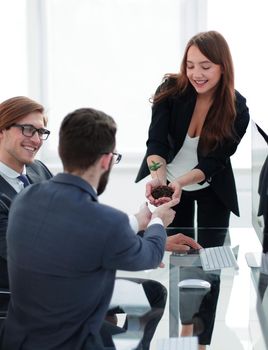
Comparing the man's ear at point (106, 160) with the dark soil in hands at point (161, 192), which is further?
the dark soil in hands at point (161, 192)

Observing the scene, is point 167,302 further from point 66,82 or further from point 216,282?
point 66,82

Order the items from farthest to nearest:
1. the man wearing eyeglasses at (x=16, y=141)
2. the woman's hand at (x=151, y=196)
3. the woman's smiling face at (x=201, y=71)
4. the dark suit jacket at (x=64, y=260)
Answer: the woman's smiling face at (x=201, y=71) < the woman's hand at (x=151, y=196) < the man wearing eyeglasses at (x=16, y=141) < the dark suit jacket at (x=64, y=260)

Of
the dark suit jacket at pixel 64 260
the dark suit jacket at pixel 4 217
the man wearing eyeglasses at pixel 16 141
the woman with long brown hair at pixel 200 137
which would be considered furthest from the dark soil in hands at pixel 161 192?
the dark suit jacket at pixel 64 260

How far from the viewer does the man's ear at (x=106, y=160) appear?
5.70 feet

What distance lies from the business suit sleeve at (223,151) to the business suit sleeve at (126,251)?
128 centimetres

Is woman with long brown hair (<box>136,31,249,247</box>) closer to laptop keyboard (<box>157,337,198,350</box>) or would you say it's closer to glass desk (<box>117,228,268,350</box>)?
glass desk (<box>117,228,268,350</box>)

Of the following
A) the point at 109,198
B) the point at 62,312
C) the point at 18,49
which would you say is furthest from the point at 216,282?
the point at 18,49

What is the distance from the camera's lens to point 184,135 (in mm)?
3201

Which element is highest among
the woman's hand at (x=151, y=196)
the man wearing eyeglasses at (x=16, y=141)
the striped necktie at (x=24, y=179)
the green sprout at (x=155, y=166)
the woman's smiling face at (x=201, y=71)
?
the woman's smiling face at (x=201, y=71)

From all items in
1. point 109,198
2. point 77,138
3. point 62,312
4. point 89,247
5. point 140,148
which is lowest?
point 109,198

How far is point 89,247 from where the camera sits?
1.65m

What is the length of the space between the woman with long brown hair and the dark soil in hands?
184 millimetres

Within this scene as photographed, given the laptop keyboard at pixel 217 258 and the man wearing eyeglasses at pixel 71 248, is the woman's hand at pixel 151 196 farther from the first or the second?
the man wearing eyeglasses at pixel 71 248

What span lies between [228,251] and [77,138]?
134cm
